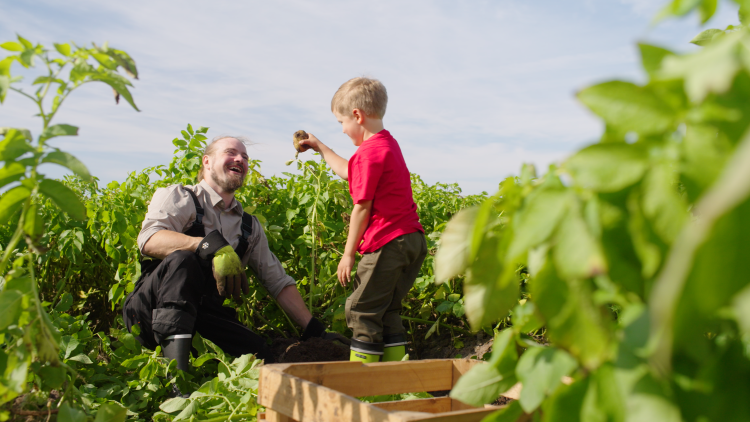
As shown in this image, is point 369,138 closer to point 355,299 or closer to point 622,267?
point 355,299

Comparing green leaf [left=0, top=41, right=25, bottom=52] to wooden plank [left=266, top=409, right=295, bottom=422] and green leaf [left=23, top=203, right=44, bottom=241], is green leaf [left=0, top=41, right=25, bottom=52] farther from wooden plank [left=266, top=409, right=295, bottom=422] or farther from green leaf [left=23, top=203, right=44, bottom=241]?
wooden plank [left=266, top=409, right=295, bottom=422]

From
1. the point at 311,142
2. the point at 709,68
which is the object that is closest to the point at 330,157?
the point at 311,142

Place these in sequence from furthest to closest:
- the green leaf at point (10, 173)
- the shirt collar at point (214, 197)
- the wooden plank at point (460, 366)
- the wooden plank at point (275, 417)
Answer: the shirt collar at point (214, 197), the wooden plank at point (460, 366), the wooden plank at point (275, 417), the green leaf at point (10, 173)

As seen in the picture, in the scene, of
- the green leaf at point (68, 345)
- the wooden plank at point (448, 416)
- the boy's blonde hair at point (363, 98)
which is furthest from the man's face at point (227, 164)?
the wooden plank at point (448, 416)

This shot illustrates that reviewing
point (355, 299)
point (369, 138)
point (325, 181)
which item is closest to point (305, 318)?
point (355, 299)

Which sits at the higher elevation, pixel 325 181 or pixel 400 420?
pixel 325 181

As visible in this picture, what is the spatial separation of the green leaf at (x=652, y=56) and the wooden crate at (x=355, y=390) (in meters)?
0.82

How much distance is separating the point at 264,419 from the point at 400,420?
643 millimetres

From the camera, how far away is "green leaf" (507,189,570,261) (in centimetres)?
50

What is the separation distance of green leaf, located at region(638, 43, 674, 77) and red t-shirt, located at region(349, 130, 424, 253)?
257cm

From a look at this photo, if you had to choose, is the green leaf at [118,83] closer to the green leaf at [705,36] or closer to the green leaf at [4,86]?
the green leaf at [4,86]

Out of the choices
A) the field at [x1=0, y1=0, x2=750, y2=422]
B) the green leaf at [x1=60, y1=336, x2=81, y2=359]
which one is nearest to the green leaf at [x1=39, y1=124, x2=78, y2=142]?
the field at [x1=0, y1=0, x2=750, y2=422]

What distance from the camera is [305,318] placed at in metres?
3.79

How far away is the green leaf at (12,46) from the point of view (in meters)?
1.04
